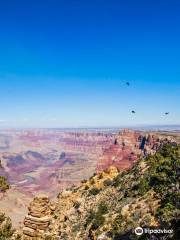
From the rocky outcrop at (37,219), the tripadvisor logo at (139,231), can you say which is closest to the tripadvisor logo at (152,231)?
the tripadvisor logo at (139,231)

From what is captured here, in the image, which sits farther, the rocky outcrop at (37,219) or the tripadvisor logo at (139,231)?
the rocky outcrop at (37,219)

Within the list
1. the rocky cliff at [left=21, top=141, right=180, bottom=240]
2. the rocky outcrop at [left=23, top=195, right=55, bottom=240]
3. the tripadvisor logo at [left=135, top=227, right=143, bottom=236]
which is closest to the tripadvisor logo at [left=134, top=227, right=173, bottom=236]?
the tripadvisor logo at [left=135, top=227, right=143, bottom=236]

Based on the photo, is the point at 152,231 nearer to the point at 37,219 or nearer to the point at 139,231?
the point at 139,231

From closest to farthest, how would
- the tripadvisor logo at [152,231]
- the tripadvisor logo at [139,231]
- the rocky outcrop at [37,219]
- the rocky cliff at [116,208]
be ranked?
the tripadvisor logo at [152,231] < the tripadvisor logo at [139,231] < the rocky cliff at [116,208] < the rocky outcrop at [37,219]

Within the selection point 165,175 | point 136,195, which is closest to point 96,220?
point 136,195

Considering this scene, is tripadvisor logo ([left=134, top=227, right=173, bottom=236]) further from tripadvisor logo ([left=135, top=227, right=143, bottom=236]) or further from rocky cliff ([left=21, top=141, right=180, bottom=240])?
rocky cliff ([left=21, top=141, right=180, bottom=240])

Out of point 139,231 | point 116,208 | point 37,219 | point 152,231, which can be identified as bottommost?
point 37,219

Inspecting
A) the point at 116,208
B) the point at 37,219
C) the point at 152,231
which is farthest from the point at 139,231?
the point at 37,219

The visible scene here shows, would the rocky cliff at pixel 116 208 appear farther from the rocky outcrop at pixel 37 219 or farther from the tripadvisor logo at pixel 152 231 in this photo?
the tripadvisor logo at pixel 152 231
